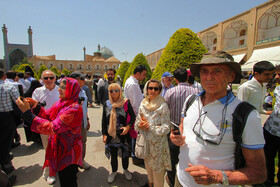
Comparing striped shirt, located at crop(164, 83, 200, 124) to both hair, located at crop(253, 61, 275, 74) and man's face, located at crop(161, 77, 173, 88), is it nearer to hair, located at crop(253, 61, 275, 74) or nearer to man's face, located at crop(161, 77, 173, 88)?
man's face, located at crop(161, 77, 173, 88)

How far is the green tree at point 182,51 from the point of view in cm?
491

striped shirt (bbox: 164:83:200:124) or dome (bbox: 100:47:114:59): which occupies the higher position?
dome (bbox: 100:47:114:59)

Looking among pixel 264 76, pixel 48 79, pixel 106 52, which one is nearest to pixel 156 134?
pixel 264 76

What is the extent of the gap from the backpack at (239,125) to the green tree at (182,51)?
3.99 metres

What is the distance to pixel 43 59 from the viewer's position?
60906 millimetres

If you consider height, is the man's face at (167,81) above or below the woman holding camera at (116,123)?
above

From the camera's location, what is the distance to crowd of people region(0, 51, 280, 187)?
1.10 m

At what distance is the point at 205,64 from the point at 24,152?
5181mm

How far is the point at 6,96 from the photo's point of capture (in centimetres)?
315

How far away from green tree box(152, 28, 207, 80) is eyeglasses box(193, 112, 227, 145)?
3918mm

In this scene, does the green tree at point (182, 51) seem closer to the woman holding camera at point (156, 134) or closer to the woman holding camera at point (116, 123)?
the woman holding camera at point (116, 123)

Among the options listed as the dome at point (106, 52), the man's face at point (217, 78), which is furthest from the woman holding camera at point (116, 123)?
the dome at point (106, 52)

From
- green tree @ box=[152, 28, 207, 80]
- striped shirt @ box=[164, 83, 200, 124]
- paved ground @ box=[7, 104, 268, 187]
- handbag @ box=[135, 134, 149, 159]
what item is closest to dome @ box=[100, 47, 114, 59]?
green tree @ box=[152, 28, 207, 80]

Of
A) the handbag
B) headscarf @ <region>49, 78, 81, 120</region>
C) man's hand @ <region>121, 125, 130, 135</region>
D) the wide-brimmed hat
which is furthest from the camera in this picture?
man's hand @ <region>121, 125, 130, 135</region>
